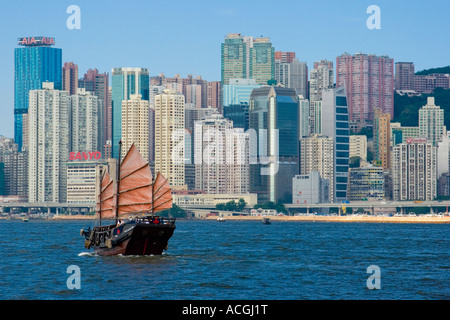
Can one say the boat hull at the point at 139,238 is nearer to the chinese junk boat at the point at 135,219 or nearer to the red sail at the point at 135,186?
the chinese junk boat at the point at 135,219

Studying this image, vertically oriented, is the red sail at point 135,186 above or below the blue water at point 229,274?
above

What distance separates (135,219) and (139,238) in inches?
95.1

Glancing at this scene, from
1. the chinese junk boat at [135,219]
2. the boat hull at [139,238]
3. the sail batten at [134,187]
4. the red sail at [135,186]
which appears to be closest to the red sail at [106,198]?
the chinese junk boat at [135,219]

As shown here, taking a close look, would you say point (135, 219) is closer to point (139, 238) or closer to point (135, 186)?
point (139, 238)

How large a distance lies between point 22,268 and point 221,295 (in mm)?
24246

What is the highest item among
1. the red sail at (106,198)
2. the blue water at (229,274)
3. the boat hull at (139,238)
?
the red sail at (106,198)

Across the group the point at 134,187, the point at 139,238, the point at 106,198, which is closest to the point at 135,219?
the point at 139,238

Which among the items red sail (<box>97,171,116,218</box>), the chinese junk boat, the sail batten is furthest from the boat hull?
red sail (<box>97,171,116,218</box>)

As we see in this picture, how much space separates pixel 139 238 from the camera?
81062mm

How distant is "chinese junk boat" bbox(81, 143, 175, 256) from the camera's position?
8138cm

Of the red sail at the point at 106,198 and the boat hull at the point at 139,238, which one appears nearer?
the boat hull at the point at 139,238

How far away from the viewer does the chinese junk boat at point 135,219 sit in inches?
3204

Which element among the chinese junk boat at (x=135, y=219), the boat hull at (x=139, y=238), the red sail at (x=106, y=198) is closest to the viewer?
the boat hull at (x=139, y=238)
